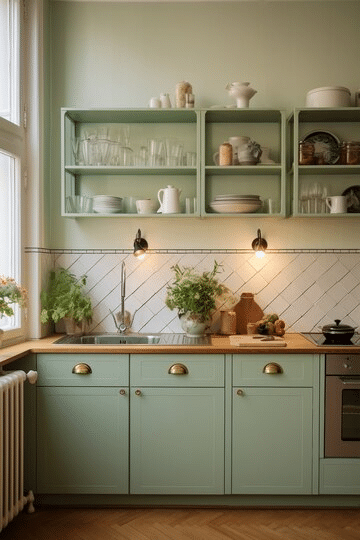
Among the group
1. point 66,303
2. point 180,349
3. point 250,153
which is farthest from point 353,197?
point 66,303

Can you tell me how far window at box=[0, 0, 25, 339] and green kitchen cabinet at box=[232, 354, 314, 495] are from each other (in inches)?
56.7

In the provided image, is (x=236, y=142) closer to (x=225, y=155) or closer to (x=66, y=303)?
(x=225, y=155)

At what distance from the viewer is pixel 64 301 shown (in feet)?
11.6

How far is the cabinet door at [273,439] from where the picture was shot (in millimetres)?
3100

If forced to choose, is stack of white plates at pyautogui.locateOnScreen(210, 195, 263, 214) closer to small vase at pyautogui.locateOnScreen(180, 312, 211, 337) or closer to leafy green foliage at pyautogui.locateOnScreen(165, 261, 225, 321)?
leafy green foliage at pyautogui.locateOnScreen(165, 261, 225, 321)

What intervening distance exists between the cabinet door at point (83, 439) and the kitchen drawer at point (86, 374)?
47 millimetres

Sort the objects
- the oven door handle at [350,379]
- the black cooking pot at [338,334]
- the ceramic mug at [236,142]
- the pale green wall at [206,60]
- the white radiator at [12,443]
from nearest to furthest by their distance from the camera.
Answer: the white radiator at [12,443], the oven door handle at [350,379], the black cooking pot at [338,334], the ceramic mug at [236,142], the pale green wall at [206,60]

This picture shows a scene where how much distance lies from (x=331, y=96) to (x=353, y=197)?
69 centimetres

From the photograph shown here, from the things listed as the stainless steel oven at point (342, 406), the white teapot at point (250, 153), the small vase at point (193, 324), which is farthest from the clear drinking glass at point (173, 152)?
the stainless steel oven at point (342, 406)

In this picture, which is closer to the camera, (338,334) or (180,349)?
(180,349)

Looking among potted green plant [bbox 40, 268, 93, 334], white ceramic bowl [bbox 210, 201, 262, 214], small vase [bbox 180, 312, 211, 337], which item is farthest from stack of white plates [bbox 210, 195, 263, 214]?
potted green plant [bbox 40, 268, 93, 334]

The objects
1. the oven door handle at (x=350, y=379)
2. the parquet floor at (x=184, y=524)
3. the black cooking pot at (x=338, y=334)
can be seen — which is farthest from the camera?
the black cooking pot at (x=338, y=334)

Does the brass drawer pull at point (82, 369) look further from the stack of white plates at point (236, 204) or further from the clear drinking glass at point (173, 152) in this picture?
the clear drinking glass at point (173, 152)

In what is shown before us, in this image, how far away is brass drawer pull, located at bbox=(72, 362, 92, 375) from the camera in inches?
121
